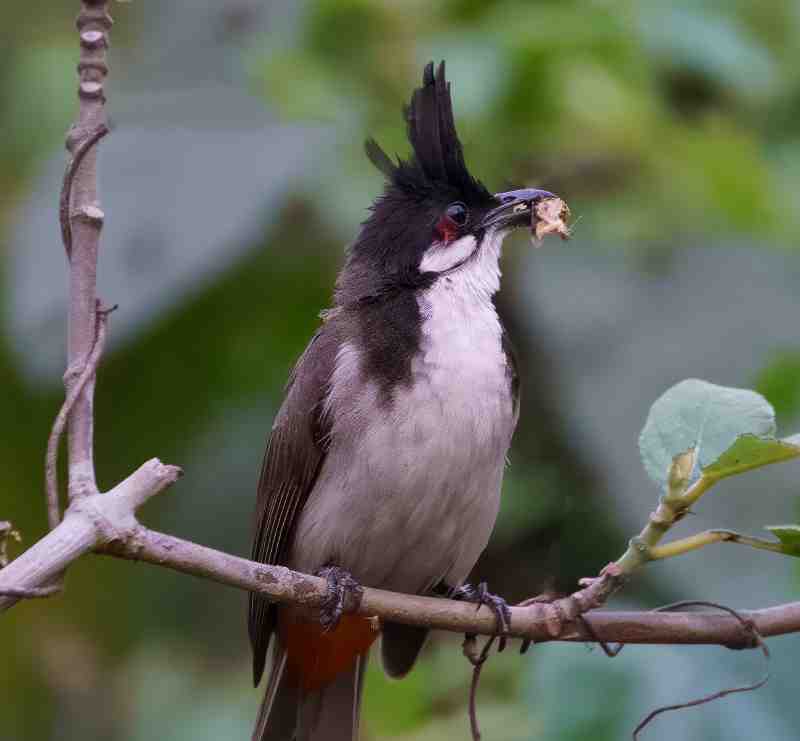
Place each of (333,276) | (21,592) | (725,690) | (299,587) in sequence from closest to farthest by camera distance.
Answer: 1. (21,592)
2. (299,587)
3. (725,690)
4. (333,276)

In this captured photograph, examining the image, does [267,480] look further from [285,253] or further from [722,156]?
[722,156]

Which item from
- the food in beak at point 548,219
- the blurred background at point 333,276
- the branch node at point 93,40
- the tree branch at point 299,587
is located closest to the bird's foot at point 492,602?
the tree branch at point 299,587

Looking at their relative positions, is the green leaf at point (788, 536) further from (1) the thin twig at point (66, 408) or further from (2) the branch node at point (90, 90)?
(2) the branch node at point (90, 90)

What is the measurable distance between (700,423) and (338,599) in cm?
86

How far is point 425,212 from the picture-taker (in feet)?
11.2

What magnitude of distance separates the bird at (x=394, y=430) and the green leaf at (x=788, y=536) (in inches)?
29.1

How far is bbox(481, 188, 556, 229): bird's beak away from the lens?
134 inches

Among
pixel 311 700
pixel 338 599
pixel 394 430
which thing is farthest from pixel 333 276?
pixel 338 599

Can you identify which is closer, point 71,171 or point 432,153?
point 71,171

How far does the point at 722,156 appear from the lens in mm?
3895

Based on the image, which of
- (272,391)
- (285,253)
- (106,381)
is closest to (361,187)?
(285,253)

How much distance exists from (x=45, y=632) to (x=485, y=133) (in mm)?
1833

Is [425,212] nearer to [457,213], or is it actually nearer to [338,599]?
[457,213]

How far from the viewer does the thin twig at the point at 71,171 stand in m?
2.07
